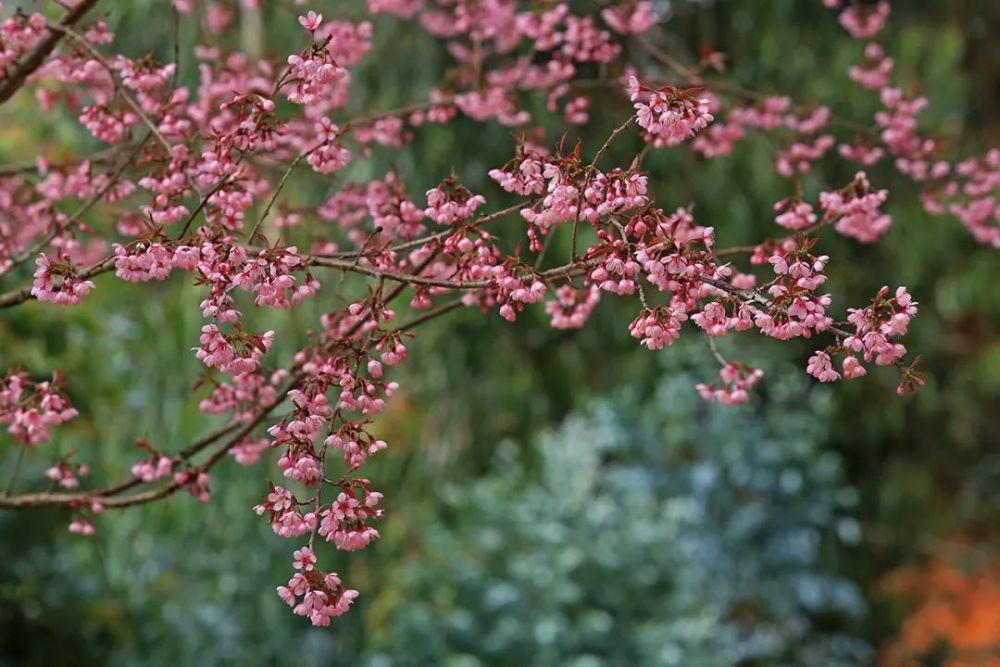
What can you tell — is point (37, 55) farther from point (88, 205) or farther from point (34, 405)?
point (34, 405)

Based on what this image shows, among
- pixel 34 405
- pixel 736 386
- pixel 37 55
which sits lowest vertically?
pixel 736 386

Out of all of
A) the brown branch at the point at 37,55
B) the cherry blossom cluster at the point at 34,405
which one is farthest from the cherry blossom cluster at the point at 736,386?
the brown branch at the point at 37,55

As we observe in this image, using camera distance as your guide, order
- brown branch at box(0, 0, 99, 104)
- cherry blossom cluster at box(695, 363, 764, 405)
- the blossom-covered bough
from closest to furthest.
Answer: the blossom-covered bough, cherry blossom cluster at box(695, 363, 764, 405), brown branch at box(0, 0, 99, 104)

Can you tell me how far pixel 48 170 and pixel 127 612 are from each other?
1817mm

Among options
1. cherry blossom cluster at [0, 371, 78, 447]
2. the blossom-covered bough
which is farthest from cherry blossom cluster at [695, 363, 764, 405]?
cherry blossom cluster at [0, 371, 78, 447]

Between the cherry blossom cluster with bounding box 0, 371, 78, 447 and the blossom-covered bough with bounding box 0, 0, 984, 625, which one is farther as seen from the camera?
the cherry blossom cluster with bounding box 0, 371, 78, 447

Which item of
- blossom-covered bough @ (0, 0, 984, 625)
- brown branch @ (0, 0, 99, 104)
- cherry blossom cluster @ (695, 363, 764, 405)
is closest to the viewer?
blossom-covered bough @ (0, 0, 984, 625)

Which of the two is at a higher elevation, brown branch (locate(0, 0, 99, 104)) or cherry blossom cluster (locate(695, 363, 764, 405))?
brown branch (locate(0, 0, 99, 104))

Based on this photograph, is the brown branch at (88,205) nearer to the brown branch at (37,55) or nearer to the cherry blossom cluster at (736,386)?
the brown branch at (37,55)

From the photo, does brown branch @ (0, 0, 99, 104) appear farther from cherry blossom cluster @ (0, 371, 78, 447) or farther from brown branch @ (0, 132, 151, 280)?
cherry blossom cluster @ (0, 371, 78, 447)

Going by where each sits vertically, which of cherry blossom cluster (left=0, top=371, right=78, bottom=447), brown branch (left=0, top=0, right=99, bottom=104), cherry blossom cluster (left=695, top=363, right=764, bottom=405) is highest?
brown branch (left=0, top=0, right=99, bottom=104)

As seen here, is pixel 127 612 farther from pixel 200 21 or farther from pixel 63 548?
pixel 200 21

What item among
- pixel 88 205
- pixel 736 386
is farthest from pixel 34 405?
pixel 736 386

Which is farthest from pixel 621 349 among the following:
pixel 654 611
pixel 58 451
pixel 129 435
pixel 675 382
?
pixel 58 451
